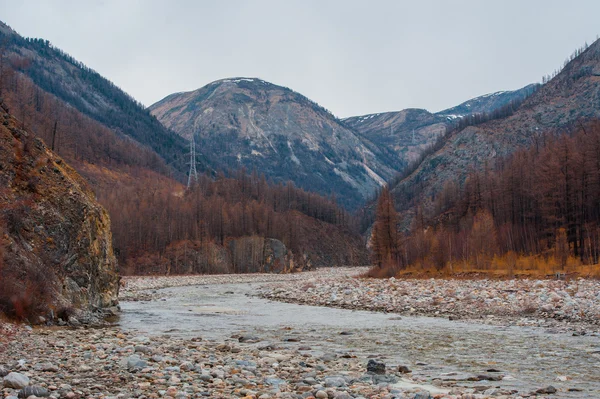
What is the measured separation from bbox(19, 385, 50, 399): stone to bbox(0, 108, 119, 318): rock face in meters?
10.6

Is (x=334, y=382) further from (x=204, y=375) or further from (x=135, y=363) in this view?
(x=135, y=363)

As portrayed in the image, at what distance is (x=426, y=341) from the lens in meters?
18.7

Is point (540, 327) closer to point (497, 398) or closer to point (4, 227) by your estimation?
point (497, 398)

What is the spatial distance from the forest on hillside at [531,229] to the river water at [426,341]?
32.8 metres

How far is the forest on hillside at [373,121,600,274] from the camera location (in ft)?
192

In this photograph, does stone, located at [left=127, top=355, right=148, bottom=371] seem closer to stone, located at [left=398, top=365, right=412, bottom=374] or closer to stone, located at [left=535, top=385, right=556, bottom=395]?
stone, located at [left=398, top=365, right=412, bottom=374]

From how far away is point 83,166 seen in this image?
18212 cm

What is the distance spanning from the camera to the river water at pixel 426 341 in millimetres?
12555

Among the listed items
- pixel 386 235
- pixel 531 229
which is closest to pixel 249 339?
pixel 531 229

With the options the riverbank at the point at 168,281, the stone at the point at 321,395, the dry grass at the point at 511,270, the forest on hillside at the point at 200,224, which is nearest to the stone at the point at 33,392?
the stone at the point at 321,395

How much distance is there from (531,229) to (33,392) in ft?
244

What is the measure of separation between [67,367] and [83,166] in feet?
618

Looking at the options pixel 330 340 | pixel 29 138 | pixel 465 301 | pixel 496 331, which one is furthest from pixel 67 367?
pixel 465 301

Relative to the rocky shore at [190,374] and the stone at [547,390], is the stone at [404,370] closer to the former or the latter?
the rocky shore at [190,374]
